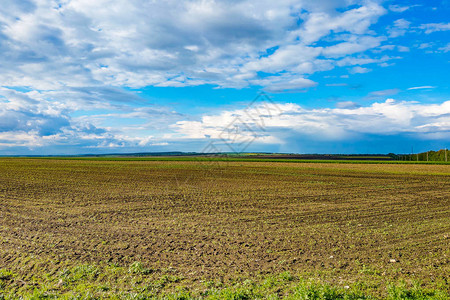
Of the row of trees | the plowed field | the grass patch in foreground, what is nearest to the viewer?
the grass patch in foreground

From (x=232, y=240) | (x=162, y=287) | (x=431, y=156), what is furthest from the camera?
(x=431, y=156)

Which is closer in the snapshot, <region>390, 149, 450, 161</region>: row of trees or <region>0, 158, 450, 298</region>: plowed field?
<region>0, 158, 450, 298</region>: plowed field

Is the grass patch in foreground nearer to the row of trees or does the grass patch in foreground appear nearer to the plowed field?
the plowed field

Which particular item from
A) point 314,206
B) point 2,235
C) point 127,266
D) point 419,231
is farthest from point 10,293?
point 314,206

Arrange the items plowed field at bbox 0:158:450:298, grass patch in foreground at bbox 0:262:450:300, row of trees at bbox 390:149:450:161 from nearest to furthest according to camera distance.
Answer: grass patch in foreground at bbox 0:262:450:300, plowed field at bbox 0:158:450:298, row of trees at bbox 390:149:450:161

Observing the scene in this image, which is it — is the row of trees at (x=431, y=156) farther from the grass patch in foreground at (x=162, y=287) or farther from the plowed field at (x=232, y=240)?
the grass patch in foreground at (x=162, y=287)

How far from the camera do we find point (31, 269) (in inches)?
326

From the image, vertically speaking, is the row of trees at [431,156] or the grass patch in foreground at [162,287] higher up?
the row of trees at [431,156]

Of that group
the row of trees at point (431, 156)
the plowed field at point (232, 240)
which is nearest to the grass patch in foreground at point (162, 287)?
the plowed field at point (232, 240)

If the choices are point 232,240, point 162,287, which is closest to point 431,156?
point 232,240

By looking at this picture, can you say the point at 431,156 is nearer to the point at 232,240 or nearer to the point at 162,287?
the point at 232,240

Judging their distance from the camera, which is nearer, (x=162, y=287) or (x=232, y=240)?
(x=162, y=287)

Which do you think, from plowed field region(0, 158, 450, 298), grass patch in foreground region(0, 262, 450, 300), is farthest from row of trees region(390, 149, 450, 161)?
grass patch in foreground region(0, 262, 450, 300)

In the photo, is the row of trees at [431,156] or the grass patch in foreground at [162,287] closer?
the grass patch in foreground at [162,287]
